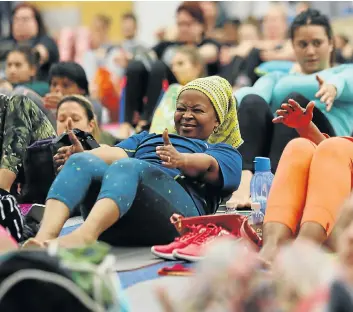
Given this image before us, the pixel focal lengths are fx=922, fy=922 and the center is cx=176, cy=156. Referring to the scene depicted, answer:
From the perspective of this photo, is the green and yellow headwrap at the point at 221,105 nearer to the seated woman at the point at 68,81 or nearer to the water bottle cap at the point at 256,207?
the water bottle cap at the point at 256,207

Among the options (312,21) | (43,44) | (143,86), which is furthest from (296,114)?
(43,44)

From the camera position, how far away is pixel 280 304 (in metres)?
1.40

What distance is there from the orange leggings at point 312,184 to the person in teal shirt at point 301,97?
2.98 feet

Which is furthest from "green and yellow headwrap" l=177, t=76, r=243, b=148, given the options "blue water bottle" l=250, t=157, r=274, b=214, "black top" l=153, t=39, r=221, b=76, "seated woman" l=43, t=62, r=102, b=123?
"black top" l=153, t=39, r=221, b=76

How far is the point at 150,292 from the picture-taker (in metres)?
2.21

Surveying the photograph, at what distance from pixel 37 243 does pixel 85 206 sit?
49cm

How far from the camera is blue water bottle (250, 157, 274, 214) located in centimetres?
320

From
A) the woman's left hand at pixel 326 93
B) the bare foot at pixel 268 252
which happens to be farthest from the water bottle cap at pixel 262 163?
the bare foot at pixel 268 252

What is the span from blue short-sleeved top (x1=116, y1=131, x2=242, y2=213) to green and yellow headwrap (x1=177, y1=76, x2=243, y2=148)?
0.55 ft

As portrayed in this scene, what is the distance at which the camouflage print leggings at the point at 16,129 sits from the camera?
3.21 m

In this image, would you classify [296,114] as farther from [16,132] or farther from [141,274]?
[16,132]

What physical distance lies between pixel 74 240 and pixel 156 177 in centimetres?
41

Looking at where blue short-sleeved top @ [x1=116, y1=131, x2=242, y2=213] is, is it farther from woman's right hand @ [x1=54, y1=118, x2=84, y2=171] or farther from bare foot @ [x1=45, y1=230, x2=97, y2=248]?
bare foot @ [x1=45, y1=230, x2=97, y2=248]

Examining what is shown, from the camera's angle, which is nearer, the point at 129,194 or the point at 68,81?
the point at 129,194
